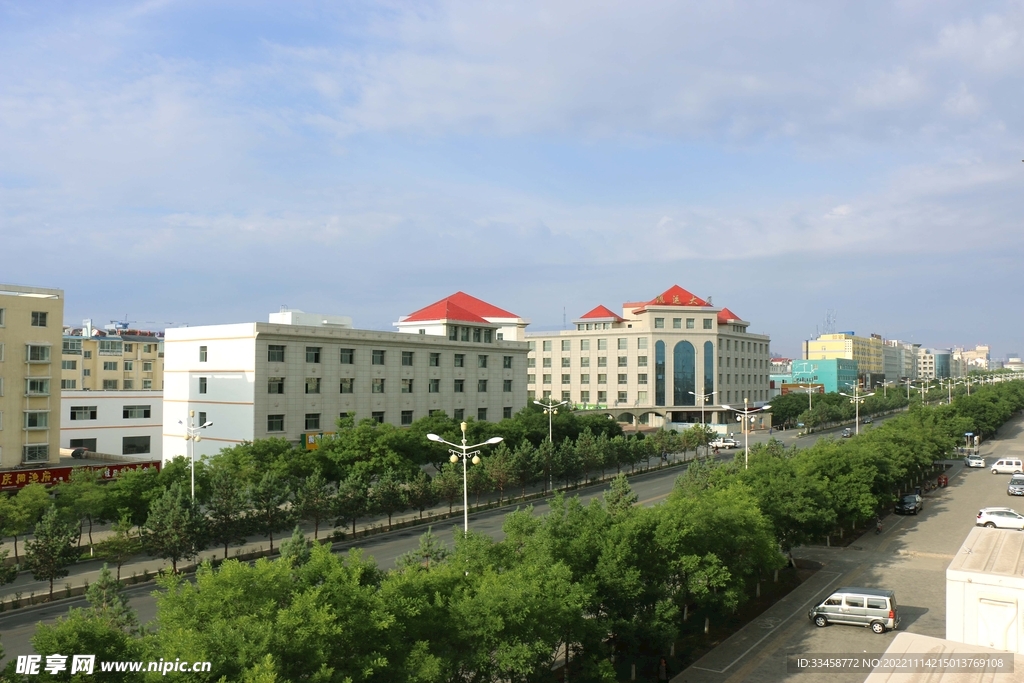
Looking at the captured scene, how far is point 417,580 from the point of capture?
15.4 metres

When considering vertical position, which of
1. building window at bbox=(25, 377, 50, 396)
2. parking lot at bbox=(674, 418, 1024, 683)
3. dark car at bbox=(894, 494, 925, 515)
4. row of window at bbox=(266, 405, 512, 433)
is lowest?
parking lot at bbox=(674, 418, 1024, 683)

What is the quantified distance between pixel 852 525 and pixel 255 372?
38.8m

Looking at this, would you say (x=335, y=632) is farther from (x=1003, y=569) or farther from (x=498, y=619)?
(x=1003, y=569)

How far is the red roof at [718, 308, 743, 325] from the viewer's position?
11131 centimetres

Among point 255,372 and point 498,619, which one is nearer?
point 498,619

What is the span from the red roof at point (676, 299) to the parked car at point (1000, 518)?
64456 millimetres

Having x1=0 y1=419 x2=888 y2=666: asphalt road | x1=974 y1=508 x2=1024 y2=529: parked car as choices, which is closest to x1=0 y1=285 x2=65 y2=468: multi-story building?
x1=0 y1=419 x2=888 y2=666: asphalt road

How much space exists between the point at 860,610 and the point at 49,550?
2990cm

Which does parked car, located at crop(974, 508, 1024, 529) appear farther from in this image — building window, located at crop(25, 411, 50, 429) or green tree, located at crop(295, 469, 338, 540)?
building window, located at crop(25, 411, 50, 429)

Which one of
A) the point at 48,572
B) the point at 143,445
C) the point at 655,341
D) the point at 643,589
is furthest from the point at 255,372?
the point at 655,341

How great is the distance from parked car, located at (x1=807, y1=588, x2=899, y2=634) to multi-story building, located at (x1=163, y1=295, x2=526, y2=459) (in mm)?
30711

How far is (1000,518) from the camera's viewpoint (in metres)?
40.1

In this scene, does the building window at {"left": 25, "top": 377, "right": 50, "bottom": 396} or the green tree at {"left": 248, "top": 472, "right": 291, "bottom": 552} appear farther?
the building window at {"left": 25, "top": 377, "right": 50, "bottom": 396}

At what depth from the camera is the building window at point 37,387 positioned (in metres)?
45.6
